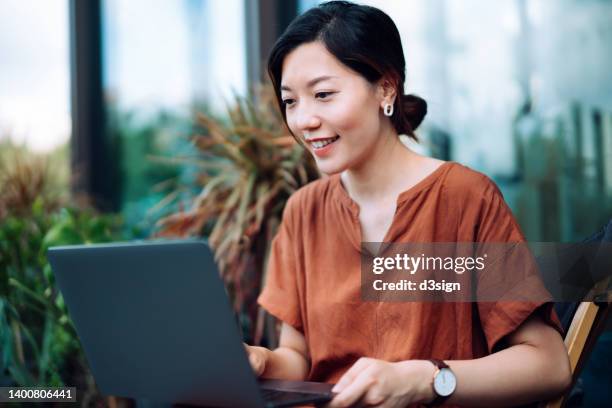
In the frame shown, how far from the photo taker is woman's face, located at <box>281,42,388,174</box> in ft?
4.79

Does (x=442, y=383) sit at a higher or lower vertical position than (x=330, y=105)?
lower

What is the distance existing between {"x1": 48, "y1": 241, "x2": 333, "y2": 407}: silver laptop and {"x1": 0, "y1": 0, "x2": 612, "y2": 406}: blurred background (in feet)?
2.41

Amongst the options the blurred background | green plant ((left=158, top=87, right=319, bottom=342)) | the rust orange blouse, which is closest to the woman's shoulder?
the rust orange blouse

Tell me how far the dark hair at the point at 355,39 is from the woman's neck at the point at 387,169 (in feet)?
0.24

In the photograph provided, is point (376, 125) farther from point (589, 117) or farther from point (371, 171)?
point (589, 117)

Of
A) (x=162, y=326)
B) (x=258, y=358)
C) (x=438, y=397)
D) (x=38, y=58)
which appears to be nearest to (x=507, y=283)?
(x=438, y=397)

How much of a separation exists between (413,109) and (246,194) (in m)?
0.99

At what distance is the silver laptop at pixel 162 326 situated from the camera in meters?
1.05

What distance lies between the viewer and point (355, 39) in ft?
4.76

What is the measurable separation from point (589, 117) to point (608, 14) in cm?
38

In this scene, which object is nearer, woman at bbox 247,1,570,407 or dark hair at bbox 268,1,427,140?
woman at bbox 247,1,570,407

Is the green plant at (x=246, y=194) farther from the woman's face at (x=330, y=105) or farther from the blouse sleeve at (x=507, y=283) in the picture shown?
the blouse sleeve at (x=507, y=283)

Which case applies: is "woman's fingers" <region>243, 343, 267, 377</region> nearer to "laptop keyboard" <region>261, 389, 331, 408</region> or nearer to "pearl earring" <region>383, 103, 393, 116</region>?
"laptop keyboard" <region>261, 389, 331, 408</region>

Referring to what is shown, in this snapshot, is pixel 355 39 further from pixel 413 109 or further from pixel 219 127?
pixel 219 127
